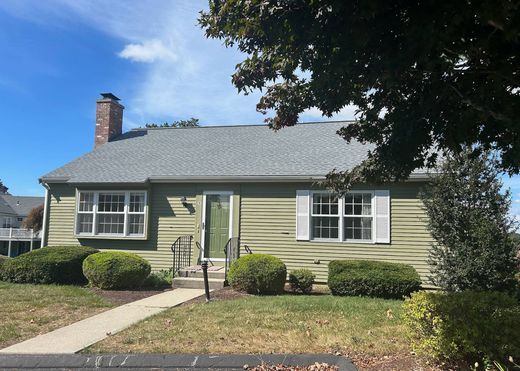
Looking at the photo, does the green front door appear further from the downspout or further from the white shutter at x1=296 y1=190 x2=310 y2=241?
the downspout

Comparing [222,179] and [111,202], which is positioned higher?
[222,179]

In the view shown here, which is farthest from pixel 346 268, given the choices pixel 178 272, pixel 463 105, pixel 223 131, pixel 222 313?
pixel 223 131

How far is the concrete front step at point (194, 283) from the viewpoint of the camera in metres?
11.9

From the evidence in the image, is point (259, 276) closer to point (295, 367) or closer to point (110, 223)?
point (295, 367)

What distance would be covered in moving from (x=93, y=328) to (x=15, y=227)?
5035 centimetres

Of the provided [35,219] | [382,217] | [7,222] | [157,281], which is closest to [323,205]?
[382,217]

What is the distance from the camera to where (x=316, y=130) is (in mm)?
16844

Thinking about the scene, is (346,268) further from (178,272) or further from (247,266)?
(178,272)

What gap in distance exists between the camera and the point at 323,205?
13461 millimetres

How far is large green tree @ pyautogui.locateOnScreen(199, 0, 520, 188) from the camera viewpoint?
3643 millimetres

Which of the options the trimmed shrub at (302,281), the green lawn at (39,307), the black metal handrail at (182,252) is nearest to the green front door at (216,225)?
the black metal handrail at (182,252)

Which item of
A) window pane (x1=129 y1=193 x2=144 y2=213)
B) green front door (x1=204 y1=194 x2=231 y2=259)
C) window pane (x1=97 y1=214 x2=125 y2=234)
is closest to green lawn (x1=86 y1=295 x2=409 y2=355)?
green front door (x1=204 y1=194 x2=231 y2=259)

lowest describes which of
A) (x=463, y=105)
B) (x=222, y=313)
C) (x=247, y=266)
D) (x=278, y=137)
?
(x=222, y=313)

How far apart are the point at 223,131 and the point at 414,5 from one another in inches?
575
